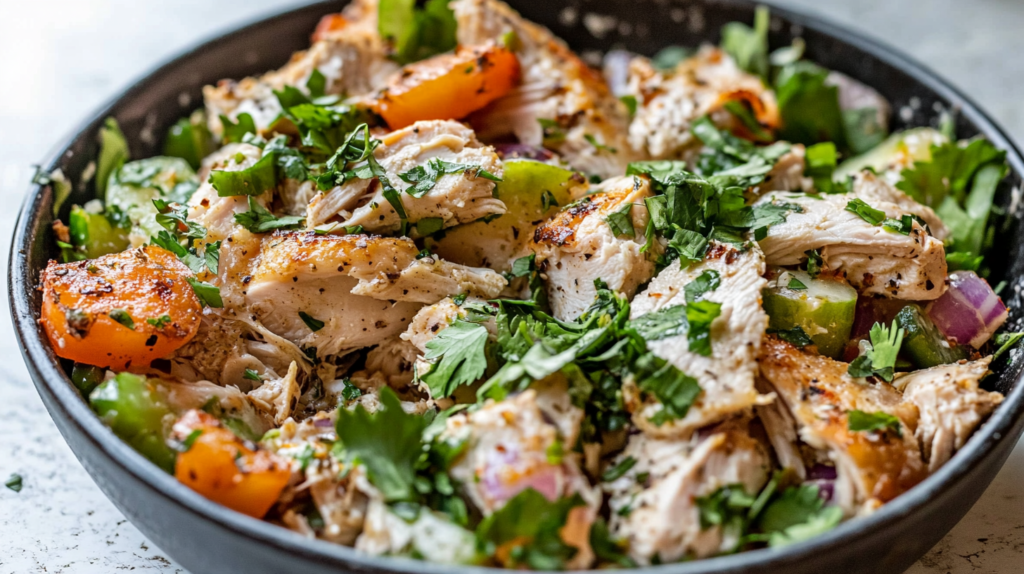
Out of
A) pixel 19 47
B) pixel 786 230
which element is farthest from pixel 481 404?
pixel 19 47

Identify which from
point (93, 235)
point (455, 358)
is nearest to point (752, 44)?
point (455, 358)

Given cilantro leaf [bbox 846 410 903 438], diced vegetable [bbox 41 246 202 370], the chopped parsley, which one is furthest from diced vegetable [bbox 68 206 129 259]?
cilantro leaf [bbox 846 410 903 438]

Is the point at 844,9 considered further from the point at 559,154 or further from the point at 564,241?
the point at 564,241

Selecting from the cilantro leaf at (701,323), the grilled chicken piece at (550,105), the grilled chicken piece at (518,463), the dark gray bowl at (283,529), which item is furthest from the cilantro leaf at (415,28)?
the grilled chicken piece at (518,463)

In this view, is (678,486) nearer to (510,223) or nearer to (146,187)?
(510,223)

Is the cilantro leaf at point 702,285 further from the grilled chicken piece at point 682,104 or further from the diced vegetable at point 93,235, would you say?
the diced vegetable at point 93,235
